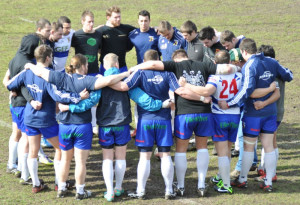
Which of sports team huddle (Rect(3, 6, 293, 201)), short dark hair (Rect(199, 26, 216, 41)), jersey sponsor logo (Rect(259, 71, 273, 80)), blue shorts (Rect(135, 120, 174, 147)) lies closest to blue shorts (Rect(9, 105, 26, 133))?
sports team huddle (Rect(3, 6, 293, 201))

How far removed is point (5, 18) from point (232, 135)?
17.1 m

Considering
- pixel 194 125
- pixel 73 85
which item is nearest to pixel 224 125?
pixel 194 125

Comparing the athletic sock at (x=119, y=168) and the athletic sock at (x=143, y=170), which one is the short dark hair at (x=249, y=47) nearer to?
the athletic sock at (x=143, y=170)

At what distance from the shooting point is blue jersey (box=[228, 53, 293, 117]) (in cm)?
910

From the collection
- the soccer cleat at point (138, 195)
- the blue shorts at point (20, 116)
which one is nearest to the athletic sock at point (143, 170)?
the soccer cleat at point (138, 195)

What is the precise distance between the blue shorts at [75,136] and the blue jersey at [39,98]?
1.22 ft

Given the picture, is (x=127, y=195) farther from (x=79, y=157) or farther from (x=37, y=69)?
(x=37, y=69)

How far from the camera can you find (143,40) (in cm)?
1198

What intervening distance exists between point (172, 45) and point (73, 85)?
3.40 m

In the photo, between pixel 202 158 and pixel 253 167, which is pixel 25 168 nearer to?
pixel 202 158

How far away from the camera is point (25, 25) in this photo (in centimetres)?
2262

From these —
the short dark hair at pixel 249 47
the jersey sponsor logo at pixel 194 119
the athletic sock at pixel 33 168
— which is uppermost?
the short dark hair at pixel 249 47

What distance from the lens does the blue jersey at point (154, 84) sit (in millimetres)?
8945

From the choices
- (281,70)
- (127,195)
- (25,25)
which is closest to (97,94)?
(127,195)
